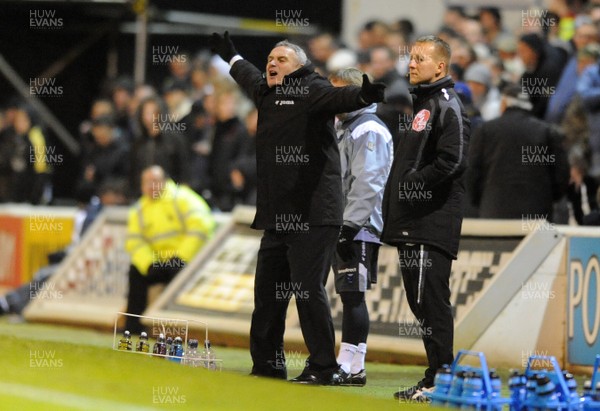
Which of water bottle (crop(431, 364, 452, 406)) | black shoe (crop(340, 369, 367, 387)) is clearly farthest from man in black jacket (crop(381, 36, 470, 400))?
water bottle (crop(431, 364, 452, 406))

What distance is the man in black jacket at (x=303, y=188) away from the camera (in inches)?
359

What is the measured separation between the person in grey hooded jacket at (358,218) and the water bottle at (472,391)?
2.10 metres

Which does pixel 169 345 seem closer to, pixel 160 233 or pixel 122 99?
pixel 160 233

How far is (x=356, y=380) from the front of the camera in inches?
375

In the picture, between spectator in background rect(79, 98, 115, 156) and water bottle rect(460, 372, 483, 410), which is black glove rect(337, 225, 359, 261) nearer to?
water bottle rect(460, 372, 483, 410)

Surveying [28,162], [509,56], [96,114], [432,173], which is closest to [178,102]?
[96,114]

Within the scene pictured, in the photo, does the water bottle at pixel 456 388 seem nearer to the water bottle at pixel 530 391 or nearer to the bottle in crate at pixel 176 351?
the water bottle at pixel 530 391

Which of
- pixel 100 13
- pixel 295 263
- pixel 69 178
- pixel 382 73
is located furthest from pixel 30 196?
pixel 295 263

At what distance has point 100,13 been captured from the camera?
21.8m

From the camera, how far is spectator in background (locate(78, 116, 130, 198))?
18.1 m

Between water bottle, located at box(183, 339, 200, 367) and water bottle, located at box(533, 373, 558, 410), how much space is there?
2692 millimetres

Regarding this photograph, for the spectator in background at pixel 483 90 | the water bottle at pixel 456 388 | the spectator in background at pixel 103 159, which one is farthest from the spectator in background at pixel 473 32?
the water bottle at pixel 456 388

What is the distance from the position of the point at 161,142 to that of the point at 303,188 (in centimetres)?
762

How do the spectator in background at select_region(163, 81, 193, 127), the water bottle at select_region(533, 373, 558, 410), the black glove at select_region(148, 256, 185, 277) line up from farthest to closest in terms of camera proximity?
the spectator in background at select_region(163, 81, 193, 127)
the black glove at select_region(148, 256, 185, 277)
the water bottle at select_region(533, 373, 558, 410)
